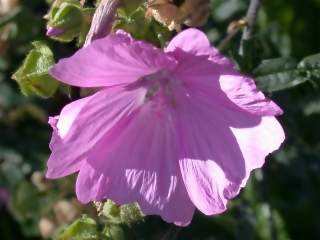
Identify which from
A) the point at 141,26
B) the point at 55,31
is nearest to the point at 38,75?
the point at 55,31

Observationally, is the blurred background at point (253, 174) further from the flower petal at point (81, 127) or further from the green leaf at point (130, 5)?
the green leaf at point (130, 5)

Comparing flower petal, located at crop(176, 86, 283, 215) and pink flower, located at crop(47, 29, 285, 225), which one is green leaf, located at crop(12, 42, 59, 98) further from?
flower petal, located at crop(176, 86, 283, 215)

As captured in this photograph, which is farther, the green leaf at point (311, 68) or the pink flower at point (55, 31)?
the green leaf at point (311, 68)

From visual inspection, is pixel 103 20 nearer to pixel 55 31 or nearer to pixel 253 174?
pixel 55 31

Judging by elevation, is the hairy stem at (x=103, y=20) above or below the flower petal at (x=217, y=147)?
above

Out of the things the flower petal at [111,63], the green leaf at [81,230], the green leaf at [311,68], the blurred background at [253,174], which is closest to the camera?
the flower petal at [111,63]

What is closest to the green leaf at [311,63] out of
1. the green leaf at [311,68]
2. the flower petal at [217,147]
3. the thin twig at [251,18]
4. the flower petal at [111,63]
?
the green leaf at [311,68]
